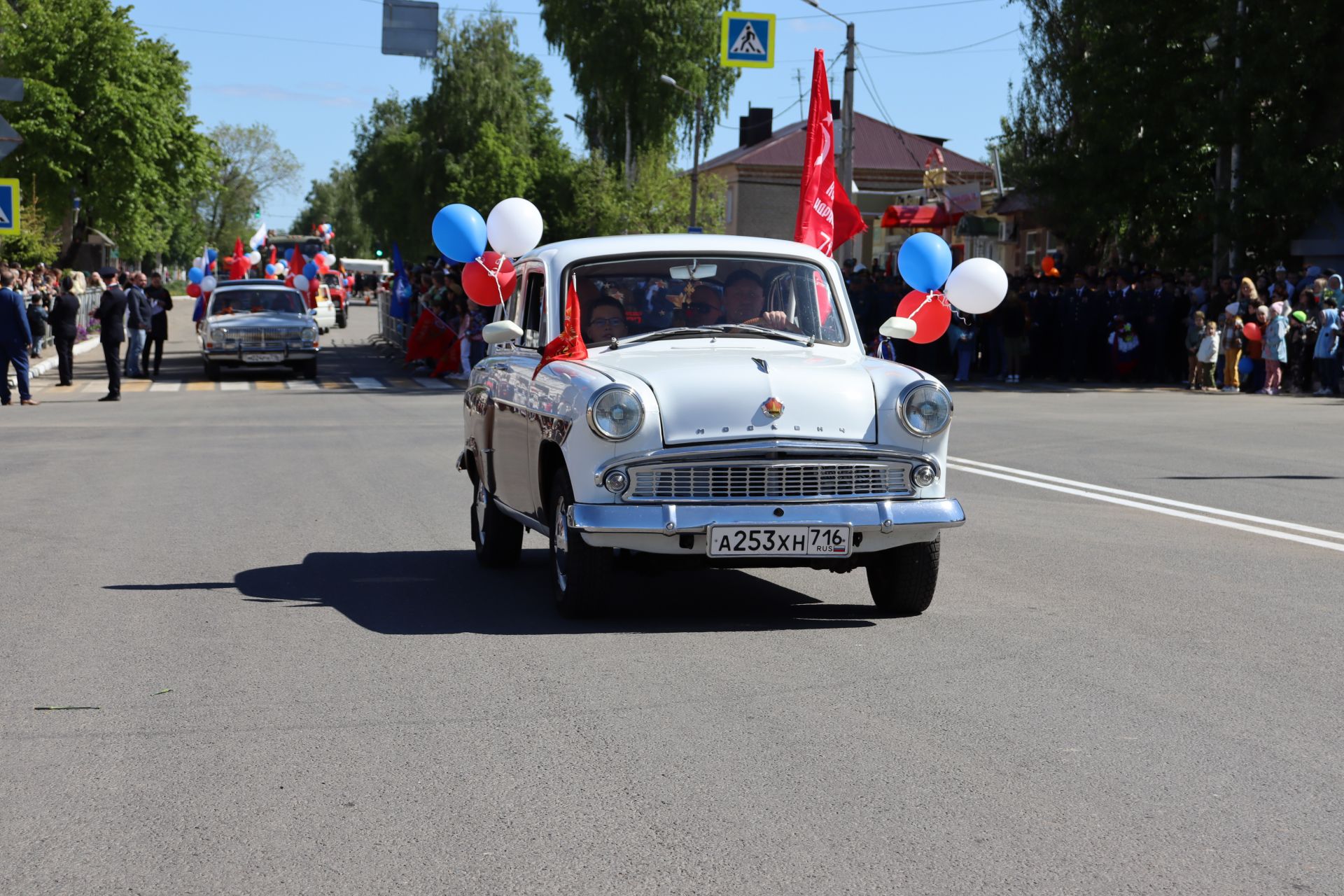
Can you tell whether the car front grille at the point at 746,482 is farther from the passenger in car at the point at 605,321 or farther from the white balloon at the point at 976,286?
the white balloon at the point at 976,286

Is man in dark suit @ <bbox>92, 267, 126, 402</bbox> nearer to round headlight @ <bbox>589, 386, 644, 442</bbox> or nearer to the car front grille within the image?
round headlight @ <bbox>589, 386, 644, 442</bbox>

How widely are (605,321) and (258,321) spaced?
2369cm

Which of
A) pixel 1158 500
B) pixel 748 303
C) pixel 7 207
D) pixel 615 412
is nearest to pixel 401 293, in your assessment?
pixel 7 207

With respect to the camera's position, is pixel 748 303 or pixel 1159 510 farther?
pixel 1159 510

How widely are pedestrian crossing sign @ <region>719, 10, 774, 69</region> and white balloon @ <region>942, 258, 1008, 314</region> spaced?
24.3 meters

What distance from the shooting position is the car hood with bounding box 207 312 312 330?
3130cm

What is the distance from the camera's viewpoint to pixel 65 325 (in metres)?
27.6

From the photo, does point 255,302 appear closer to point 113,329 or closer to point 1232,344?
point 113,329

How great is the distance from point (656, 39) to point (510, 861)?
64296 millimetres

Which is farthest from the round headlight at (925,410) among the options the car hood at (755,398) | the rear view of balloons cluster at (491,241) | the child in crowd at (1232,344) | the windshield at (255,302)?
the windshield at (255,302)

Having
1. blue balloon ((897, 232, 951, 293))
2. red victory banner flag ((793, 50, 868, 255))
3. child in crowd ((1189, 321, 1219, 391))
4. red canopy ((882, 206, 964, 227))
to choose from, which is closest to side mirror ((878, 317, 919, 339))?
blue balloon ((897, 232, 951, 293))

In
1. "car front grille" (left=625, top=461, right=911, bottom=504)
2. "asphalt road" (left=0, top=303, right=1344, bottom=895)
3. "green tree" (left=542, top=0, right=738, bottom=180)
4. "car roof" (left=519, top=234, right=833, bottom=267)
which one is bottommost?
"asphalt road" (left=0, top=303, right=1344, bottom=895)

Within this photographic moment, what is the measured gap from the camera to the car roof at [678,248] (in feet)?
29.8

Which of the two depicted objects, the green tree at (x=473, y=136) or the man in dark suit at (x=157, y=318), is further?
the green tree at (x=473, y=136)
